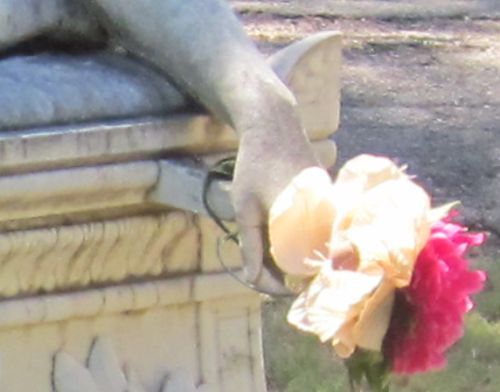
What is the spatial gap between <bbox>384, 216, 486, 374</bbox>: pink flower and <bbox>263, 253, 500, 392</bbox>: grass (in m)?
1.72

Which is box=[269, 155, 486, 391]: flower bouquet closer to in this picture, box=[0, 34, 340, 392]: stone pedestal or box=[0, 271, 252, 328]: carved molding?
box=[0, 34, 340, 392]: stone pedestal

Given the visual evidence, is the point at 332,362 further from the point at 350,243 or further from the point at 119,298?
the point at 350,243

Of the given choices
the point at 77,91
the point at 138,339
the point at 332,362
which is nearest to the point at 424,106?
the point at 332,362

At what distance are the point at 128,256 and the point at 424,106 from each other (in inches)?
140

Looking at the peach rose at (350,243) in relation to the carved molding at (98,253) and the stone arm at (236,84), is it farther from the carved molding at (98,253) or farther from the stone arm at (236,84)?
the carved molding at (98,253)

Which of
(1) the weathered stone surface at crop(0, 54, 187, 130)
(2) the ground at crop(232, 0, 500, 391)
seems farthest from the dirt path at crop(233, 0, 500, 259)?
(1) the weathered stone surface at crop(0, 54, 187, 130)

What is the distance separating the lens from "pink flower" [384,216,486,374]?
185cm

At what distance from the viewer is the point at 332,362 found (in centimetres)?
389

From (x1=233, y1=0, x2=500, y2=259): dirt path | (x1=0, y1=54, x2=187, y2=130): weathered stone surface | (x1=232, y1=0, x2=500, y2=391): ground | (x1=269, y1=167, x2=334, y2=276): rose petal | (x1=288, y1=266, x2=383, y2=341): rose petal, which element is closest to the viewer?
(x1=288, y1=266, x2=383, y2=341): rose petal

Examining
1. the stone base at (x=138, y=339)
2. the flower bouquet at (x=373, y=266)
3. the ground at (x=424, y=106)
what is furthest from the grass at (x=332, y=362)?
the flower bouquet at (x=373, y=266)

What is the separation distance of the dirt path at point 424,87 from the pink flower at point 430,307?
2.78 meters

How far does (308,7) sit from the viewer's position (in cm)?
697

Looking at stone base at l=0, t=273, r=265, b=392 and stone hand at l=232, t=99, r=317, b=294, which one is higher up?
stone hand at l=232, t=99, r=317, b=294

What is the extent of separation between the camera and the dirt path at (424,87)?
519cm
